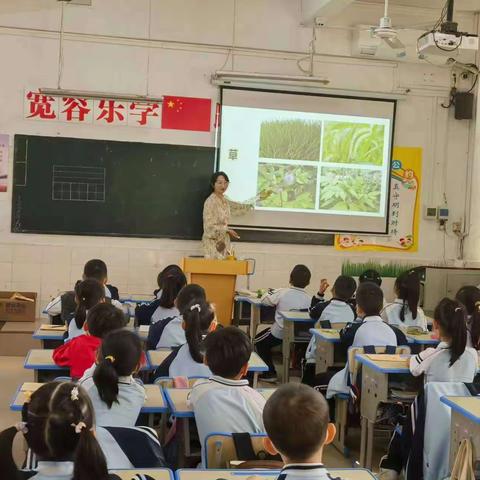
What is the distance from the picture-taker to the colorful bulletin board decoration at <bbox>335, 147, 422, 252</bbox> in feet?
29.4

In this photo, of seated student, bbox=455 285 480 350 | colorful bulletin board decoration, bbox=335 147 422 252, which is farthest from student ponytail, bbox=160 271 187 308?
colorful bulletin board decoration, bbox=335 147 422 252

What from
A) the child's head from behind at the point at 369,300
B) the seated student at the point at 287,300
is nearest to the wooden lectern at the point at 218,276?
the seated student at the point at 287,300

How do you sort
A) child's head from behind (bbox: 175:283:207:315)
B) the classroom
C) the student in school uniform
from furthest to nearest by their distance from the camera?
the classroom < the student in school uniform < child's head from behind (bbox: 175:283:207:315)

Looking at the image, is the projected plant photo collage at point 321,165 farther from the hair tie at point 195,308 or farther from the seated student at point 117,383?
the seated student at point 117,383

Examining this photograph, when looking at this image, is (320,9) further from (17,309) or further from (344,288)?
(17,309)

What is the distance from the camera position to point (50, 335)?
461 centimetres

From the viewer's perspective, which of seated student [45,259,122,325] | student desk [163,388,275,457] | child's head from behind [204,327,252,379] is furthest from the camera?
seated student [45,259,122,325]

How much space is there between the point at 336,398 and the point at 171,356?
135cm

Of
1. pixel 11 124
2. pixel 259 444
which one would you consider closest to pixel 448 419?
pixel 259 444

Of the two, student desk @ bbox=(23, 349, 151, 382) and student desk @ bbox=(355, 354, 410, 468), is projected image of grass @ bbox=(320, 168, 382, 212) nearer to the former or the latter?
student desk @ bbox=(355, 354, 410, 468)

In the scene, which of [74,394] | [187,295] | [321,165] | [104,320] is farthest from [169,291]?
[321,165]

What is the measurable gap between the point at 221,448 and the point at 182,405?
0.54 metres

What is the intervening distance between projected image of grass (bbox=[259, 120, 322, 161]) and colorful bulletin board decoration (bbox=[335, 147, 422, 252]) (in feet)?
3.29

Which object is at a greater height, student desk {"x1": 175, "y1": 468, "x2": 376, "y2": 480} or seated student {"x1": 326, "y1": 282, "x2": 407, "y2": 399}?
seated student {"x1": 326, "y1": 282, "x2": 407, "y2": 399}
